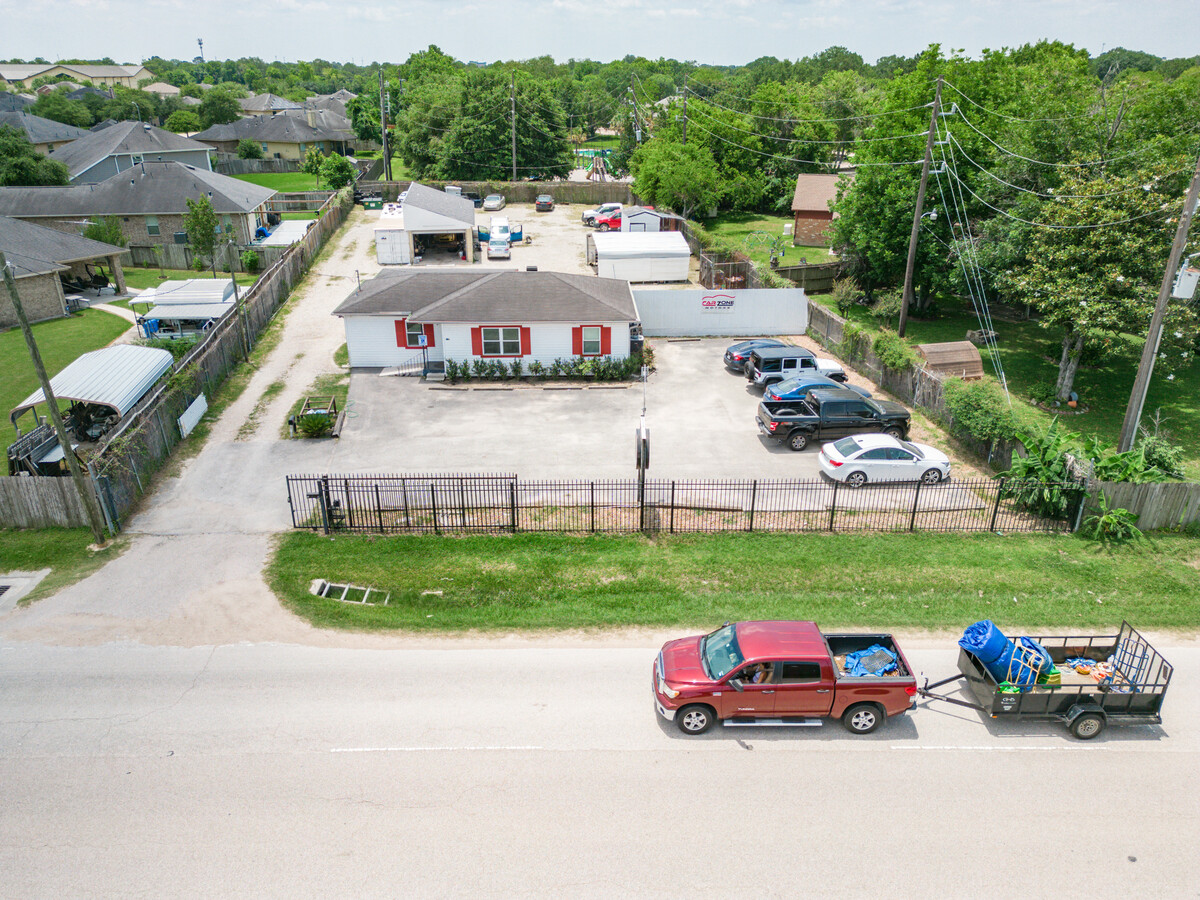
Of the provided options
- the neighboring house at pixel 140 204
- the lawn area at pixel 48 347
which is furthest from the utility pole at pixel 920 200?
the neighboring house at pixel 140 204

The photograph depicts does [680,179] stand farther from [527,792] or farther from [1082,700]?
[527,792]

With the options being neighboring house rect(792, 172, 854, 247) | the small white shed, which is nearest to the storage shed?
neighboring house rect(792, 172, 854, 247)

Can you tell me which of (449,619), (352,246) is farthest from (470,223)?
(449,619)

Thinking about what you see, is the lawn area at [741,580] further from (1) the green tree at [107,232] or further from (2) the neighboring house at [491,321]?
(1) the green tree at [107,232]

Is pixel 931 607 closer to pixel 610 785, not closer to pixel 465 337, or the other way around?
pixel 610 785

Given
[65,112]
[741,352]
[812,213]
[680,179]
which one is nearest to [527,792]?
[741,352]

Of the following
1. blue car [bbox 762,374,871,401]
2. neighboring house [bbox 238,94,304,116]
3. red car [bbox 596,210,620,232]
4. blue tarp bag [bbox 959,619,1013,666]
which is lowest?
blue tarp bag [bbox 959,619,1013,666]

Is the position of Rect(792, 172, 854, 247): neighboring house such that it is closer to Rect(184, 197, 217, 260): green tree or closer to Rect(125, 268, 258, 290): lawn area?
Rect(125, 268, 258, 290): lawn area
